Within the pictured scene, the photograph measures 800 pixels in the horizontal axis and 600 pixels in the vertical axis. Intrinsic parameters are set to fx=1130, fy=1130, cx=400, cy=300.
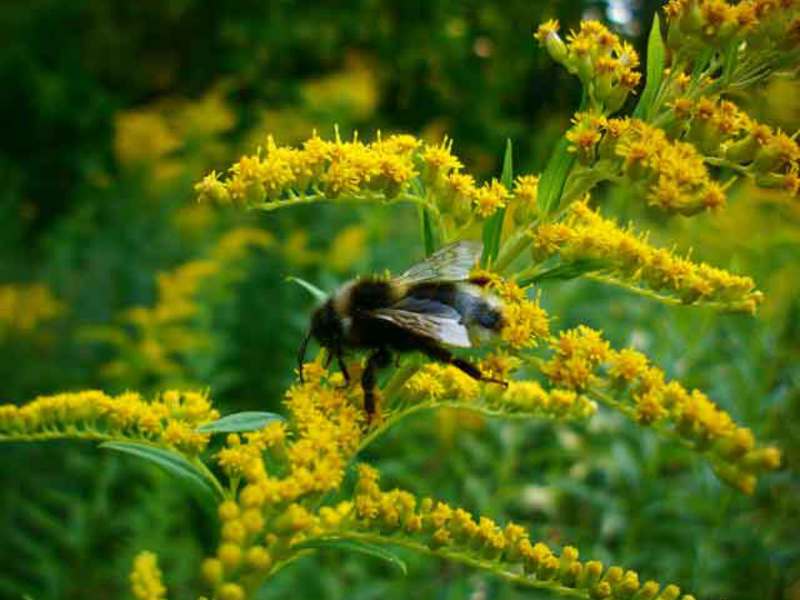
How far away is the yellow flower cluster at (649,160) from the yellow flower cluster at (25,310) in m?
3.51

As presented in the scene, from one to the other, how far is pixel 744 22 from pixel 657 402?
0.59m

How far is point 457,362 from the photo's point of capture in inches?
73.0

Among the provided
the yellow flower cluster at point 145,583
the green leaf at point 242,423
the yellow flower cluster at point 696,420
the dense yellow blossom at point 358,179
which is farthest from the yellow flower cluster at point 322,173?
the yellow flower cluster at point 145,583

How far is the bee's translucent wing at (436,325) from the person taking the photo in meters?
1.75

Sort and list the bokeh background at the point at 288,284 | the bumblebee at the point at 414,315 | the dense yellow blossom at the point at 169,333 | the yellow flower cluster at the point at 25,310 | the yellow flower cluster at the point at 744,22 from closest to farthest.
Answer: the yellow flower cluster at the point at 744,22 → the bumblebee at the point at 414,315 → the bokeh background at the point at 288,284 → the dense yellow blossom at the point at 169,333 → the yellow flower cluster at the point at 25,310

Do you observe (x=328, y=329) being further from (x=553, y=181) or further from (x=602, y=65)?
(x=602, y=65)

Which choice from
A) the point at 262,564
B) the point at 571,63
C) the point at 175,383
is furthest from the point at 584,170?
the point at 175,383

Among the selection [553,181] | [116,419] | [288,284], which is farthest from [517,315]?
[288,284]

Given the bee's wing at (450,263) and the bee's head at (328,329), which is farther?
the bee's head at (328,329)

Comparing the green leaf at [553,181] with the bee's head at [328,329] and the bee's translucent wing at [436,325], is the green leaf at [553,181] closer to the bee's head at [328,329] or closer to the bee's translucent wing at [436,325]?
the bee's translucent wing at [436,325]

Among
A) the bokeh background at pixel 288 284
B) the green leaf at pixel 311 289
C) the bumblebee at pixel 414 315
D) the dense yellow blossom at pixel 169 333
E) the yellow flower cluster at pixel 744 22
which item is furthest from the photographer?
the dense yellow blossom at pixel 169 333

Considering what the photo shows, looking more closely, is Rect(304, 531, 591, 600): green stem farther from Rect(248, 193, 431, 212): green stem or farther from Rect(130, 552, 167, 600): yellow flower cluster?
Rect(248, 193, 431, 212): green stem

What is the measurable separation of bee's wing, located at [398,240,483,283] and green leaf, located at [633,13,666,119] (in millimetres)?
340

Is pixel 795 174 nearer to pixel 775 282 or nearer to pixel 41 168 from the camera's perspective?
pixel 775 282
